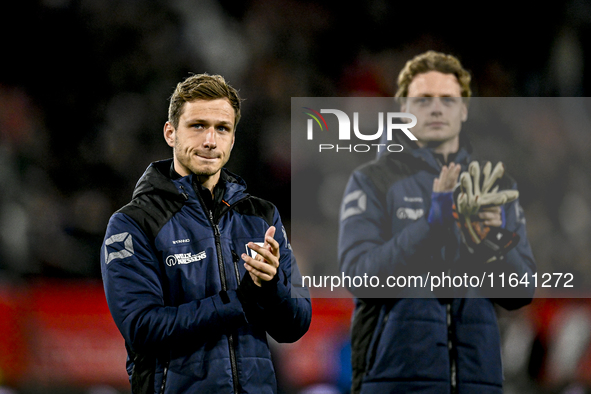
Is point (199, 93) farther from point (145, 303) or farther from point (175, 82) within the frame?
point (175, 82)

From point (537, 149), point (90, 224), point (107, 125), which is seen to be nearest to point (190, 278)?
point (537, 149)

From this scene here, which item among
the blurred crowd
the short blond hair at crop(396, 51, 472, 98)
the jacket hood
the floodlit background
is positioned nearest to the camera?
the jacket hood

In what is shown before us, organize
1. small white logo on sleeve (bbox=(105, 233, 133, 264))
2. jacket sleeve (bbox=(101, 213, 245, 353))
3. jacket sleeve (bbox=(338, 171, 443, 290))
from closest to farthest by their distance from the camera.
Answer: jacket sleeve (bbox=(101, 213, 245, 353)) → small white logo on sleeve (bbox=(105, 233, 133, 264)) → jacket sleeve (bbox=(338, 171, 443, 290))

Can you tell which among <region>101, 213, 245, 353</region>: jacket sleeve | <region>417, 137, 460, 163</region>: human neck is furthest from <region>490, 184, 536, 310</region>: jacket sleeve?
<region>101, 213, 245, 353</region>: jacket sleeve

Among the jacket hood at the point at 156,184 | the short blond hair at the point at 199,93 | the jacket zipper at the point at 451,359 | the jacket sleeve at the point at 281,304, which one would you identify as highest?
the short blond hair at the point at 199,93

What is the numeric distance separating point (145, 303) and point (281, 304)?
0.45 m

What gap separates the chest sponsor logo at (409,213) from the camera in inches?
119

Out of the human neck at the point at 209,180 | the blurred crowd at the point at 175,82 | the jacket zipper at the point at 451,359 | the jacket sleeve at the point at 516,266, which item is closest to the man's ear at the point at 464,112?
the jacket sleeve at the point at 516,266

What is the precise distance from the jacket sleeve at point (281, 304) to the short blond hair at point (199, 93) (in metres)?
0.55

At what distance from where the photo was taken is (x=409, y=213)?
3.04 m

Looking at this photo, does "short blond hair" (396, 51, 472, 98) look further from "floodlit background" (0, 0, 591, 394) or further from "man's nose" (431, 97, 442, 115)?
"floodlit background" (0, 0, 591, 394)

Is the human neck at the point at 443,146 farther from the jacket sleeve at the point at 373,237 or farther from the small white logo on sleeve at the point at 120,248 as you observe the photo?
the small white logo on sleeve at the point at 120,248

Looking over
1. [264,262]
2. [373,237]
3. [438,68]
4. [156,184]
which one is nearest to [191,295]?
[264,262]

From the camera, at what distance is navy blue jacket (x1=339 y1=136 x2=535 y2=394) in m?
2.79
